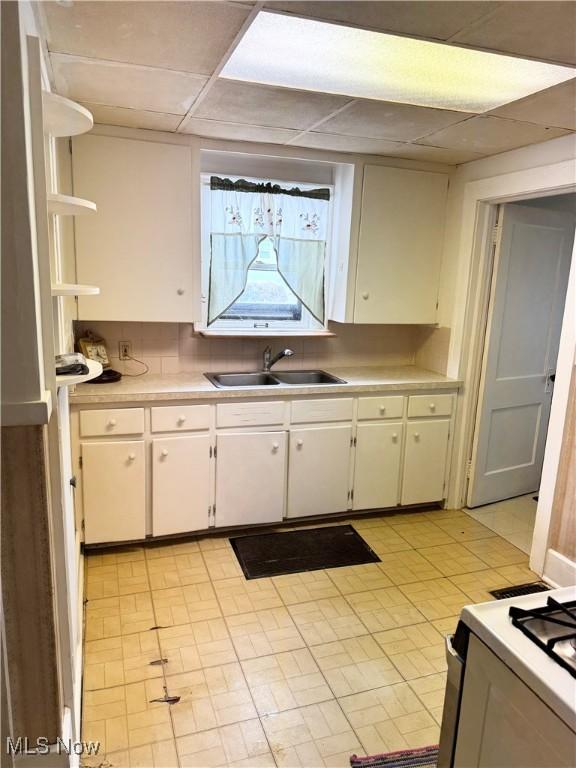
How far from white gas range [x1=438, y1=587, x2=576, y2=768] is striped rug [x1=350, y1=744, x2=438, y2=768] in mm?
624

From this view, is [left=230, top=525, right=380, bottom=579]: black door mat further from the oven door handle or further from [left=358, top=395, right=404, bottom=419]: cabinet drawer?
the oven door handle

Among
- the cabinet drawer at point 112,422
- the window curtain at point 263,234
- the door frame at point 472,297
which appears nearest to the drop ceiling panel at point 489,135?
the door frame at point 472,297

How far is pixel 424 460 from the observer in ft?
11.7

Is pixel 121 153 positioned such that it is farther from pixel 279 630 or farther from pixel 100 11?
pixel 279 630

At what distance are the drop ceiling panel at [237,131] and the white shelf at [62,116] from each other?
3.37ft

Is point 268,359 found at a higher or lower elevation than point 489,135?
lower

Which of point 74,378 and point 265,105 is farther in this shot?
point 265,105

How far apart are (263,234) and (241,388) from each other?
3.52 feet

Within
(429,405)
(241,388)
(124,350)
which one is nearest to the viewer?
(241,388)

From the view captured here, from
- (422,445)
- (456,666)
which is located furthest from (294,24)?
(422,445)

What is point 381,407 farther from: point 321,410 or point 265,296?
point 265,296

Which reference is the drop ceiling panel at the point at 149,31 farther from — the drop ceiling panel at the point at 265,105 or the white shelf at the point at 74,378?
the white shelf at the point at 74,378

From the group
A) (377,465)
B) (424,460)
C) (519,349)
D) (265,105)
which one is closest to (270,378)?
(377,465)

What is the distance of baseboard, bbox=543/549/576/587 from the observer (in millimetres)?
2725
